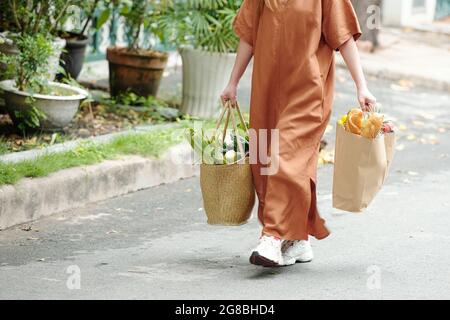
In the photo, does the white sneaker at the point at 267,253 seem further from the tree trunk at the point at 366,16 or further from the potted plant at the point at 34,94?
the tree trunk at the point at 366,16

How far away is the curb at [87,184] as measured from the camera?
6766mm

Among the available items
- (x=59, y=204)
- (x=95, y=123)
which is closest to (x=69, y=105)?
(x=95, y=123)

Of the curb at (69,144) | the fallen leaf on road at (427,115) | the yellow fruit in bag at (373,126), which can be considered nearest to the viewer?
the yellow fruit in bag at (373,126)

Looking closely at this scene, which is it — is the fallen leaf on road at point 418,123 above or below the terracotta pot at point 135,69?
below

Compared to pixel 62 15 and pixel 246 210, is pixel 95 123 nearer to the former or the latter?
pixel 62 15

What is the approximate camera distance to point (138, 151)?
7.97 m

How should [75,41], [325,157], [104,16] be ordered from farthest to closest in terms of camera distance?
[104,16]
[75,41]
[325,157]

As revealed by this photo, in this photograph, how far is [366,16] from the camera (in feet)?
48.5

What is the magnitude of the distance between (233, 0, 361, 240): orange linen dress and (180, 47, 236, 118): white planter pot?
359 centimetres

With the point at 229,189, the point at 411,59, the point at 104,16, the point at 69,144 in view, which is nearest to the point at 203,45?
A: the point at 104,16

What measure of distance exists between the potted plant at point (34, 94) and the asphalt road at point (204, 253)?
1025mm

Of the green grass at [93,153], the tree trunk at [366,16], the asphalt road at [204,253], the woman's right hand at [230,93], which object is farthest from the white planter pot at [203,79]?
the tree trunk at [366,16]

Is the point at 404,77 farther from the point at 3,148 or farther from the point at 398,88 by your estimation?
the point at 3,148

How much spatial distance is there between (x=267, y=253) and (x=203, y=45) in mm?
4097
